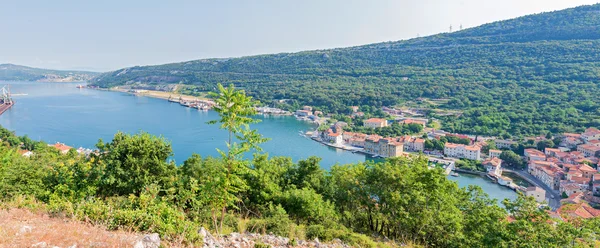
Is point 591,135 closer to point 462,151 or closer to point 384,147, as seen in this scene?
point 462,151

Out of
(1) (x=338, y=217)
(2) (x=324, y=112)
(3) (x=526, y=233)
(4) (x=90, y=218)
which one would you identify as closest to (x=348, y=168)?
(1) (x=338, y=217)

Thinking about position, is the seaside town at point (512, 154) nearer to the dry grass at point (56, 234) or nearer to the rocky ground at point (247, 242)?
the rocky ground at point (247, 242)

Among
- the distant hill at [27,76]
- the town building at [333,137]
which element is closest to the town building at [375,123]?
the town building at [333,137]

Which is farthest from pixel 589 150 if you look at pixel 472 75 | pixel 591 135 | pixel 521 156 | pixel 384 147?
pixel 472 75

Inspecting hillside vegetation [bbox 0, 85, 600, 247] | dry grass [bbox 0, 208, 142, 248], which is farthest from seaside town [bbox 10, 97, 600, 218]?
dry grass [bbox 0, 208, 142, 248]

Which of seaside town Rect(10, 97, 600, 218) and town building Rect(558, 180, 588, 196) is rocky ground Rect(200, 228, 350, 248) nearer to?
seaside town Rect(10, 97, 600, 218)

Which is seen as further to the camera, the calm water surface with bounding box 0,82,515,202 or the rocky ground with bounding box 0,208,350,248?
the calm water surface with bounding box 0,82,515,202
